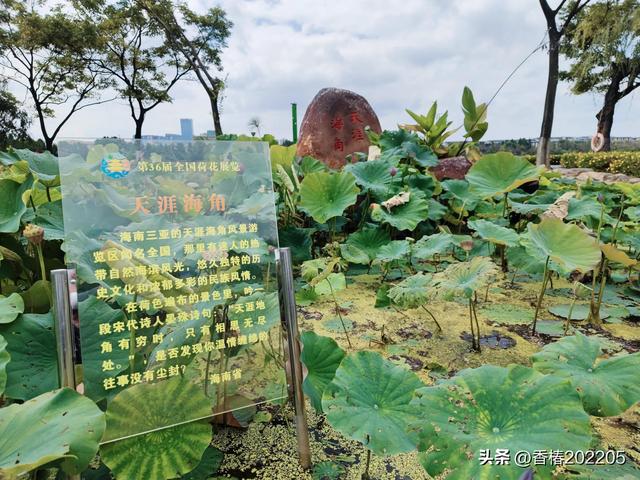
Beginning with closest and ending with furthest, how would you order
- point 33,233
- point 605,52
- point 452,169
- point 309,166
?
point 33,233 < point 309,166 < point 452,169 < point 605,52

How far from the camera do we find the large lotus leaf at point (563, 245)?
57.3 inches

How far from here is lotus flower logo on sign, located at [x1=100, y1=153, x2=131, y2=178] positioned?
82 centimetres

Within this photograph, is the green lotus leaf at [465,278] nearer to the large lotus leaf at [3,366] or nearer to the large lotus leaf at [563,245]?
the large lotus leaf at [563,245]

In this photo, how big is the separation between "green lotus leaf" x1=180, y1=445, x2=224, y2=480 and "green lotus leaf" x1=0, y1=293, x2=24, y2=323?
49cm

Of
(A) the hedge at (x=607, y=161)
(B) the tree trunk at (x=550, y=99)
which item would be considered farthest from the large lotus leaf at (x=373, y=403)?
(A) the hedge at (x=607, y=161)

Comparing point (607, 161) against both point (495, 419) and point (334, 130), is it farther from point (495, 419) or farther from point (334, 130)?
point (495, 419)

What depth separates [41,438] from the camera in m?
0.64

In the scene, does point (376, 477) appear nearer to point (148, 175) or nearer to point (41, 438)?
point (41, 438)

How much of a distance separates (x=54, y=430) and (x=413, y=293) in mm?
1001

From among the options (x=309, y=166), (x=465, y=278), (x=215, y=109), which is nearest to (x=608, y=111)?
(x=215, y=109)

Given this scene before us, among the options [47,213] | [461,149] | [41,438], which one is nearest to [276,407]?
[41,438]

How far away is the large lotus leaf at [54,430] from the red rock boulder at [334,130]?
437 cm

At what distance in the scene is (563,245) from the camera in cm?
154

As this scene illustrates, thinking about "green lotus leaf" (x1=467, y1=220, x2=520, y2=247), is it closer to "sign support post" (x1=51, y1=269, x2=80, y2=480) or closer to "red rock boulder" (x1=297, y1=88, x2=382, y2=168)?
"sign support post" (x1=51, y1=269, x2=80, y2=480)
